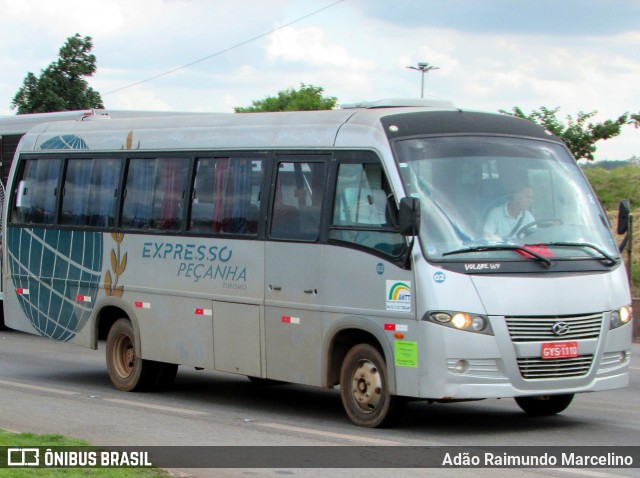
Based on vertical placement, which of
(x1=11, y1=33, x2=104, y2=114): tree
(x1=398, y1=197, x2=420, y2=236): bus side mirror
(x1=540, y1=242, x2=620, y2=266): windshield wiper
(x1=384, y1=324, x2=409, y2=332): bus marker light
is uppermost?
(x1=11, y1=33, x2=104, y2=114): tree

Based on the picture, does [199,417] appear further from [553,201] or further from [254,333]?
[553,201]

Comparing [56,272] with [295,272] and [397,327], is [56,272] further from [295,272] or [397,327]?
[397,327]

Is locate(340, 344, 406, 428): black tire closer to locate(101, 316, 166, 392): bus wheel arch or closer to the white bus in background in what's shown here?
the white bus in background

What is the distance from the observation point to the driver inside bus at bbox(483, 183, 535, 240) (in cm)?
1039

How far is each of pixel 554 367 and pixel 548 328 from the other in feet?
1.09

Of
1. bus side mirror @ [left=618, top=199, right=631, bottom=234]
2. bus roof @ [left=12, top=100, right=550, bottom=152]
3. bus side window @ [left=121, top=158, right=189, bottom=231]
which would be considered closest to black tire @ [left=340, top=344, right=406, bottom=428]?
bus roof @ [left=12, top=100, right=550, bottom=152]

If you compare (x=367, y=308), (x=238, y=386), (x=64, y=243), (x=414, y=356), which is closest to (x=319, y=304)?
(x=367, y=308)

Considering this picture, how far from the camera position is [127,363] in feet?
46.7

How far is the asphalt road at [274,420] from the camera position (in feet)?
32.7

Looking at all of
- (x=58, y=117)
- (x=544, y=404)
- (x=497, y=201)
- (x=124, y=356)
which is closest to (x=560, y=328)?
(x=497, y=201)

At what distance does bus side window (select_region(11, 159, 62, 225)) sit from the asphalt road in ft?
6.65

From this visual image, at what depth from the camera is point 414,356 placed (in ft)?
33.4

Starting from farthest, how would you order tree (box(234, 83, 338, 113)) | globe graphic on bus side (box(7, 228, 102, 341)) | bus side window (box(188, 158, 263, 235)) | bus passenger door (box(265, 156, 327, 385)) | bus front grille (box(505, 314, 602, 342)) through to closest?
tree (box(234, 83, 338, 113)), globe graphic on bus side (box(7, 228, 102, 341)), bus side window (box(188, 158, 263, 235)), bus passenger door (box(265, 156, 327, 385)), bus front grille (box(505, 314, 602, 342))

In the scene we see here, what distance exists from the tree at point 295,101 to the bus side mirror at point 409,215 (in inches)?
2464
